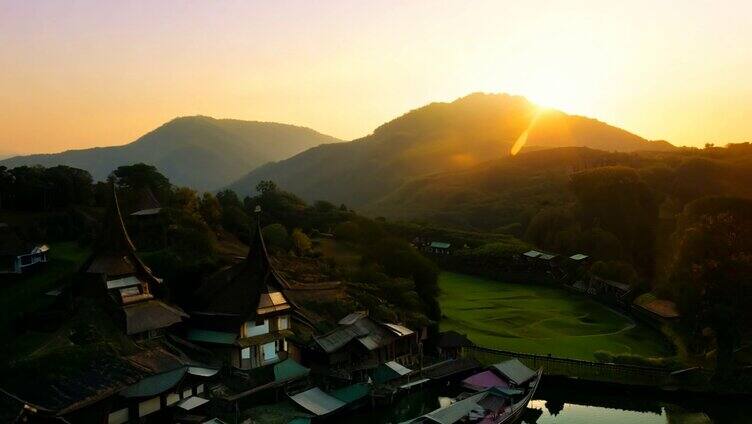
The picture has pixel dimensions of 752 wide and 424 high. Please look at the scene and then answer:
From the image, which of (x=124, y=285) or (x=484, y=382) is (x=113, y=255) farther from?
(x=484, y=382)

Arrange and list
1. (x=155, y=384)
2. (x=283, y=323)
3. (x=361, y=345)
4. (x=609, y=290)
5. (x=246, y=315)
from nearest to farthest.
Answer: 1. (x=155, y=384)
2. (x=246, y=315)
3. (x=361, y=345)
4. (x=283, y=323)
5. (x=609, y=290)

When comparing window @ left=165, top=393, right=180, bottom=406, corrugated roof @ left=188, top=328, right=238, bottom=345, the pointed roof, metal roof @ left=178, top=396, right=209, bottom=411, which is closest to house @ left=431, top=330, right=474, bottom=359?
corrugated roof @ left=188, top=328, right=238, bottom=345

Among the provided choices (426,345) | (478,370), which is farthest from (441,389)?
(426,345)

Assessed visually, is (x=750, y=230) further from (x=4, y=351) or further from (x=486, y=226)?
(x=486, y=226)

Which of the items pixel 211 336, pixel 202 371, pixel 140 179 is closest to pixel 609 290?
pixel 211 336

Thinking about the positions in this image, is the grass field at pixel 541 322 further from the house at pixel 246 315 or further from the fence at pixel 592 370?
the house at pixel 246 315

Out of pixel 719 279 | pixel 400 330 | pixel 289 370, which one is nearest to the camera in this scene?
pixel 289 370

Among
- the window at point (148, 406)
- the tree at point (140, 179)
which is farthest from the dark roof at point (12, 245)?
the window at point (148, 406)
